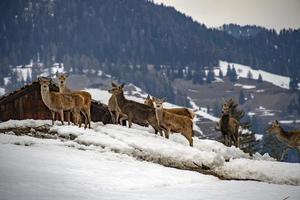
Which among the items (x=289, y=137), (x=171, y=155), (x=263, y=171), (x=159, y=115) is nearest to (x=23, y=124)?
(x=159, y=115)

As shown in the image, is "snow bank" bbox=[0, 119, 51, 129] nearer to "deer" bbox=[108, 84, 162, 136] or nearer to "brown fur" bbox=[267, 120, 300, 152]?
"deer" bbox=[108, 84, 162, 136]

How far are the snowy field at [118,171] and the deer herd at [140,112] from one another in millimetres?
993

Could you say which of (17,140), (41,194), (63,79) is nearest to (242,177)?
(17,140)

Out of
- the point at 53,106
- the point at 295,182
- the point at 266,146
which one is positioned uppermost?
the point at 53,106

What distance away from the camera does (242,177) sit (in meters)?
14.1

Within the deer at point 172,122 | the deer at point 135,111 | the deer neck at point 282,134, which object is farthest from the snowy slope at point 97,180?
the deer neck at point 282,134

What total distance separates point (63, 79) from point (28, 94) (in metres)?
7.53

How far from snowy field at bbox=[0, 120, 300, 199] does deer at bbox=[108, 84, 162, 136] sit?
2.18 metres

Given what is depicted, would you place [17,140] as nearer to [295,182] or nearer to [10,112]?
[295,182]

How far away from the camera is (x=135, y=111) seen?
19953mm

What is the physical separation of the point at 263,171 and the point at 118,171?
14.4 feet

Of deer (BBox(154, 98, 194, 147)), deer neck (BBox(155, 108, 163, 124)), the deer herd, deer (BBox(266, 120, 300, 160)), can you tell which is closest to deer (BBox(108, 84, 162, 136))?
the deer herd

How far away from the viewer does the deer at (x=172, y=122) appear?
59.5 feet

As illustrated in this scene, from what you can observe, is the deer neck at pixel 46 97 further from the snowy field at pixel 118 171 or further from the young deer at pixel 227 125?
the young deer at pixel 227 125
